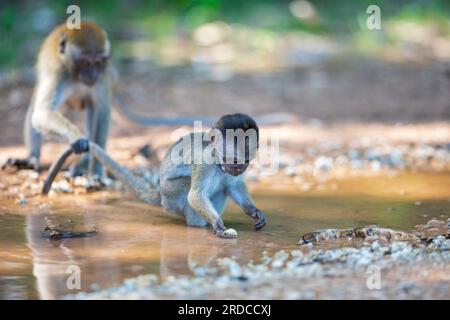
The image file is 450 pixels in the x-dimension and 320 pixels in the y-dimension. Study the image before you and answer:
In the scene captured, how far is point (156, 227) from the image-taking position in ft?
26.0

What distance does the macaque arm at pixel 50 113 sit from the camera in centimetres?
951

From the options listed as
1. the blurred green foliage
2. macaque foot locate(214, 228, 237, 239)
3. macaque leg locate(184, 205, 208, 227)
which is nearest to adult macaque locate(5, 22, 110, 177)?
macaque leg locate(184, 205, 208, 227)

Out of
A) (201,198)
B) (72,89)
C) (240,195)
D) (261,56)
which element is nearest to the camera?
(201,198)

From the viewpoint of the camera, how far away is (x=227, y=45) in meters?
16.2

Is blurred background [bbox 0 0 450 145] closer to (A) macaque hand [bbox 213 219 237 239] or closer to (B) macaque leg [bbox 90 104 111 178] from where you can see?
(B) macaque leg [bbox 90 104 111 178]

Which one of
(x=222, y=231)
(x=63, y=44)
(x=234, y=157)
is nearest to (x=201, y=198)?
(x=222, y=231)

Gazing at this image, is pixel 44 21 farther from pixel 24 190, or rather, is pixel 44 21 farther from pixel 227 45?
pixel 24 190

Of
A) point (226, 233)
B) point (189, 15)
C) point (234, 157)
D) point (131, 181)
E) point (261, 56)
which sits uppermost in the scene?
point (189, 15)

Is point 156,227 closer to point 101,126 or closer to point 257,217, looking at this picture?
point 257,217

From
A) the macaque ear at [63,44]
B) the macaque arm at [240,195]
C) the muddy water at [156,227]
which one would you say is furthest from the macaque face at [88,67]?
the macaque arm at [240,195]

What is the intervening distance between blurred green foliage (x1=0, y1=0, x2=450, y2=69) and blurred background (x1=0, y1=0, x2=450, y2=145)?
26 mm

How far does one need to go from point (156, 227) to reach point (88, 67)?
2690 millimetres
